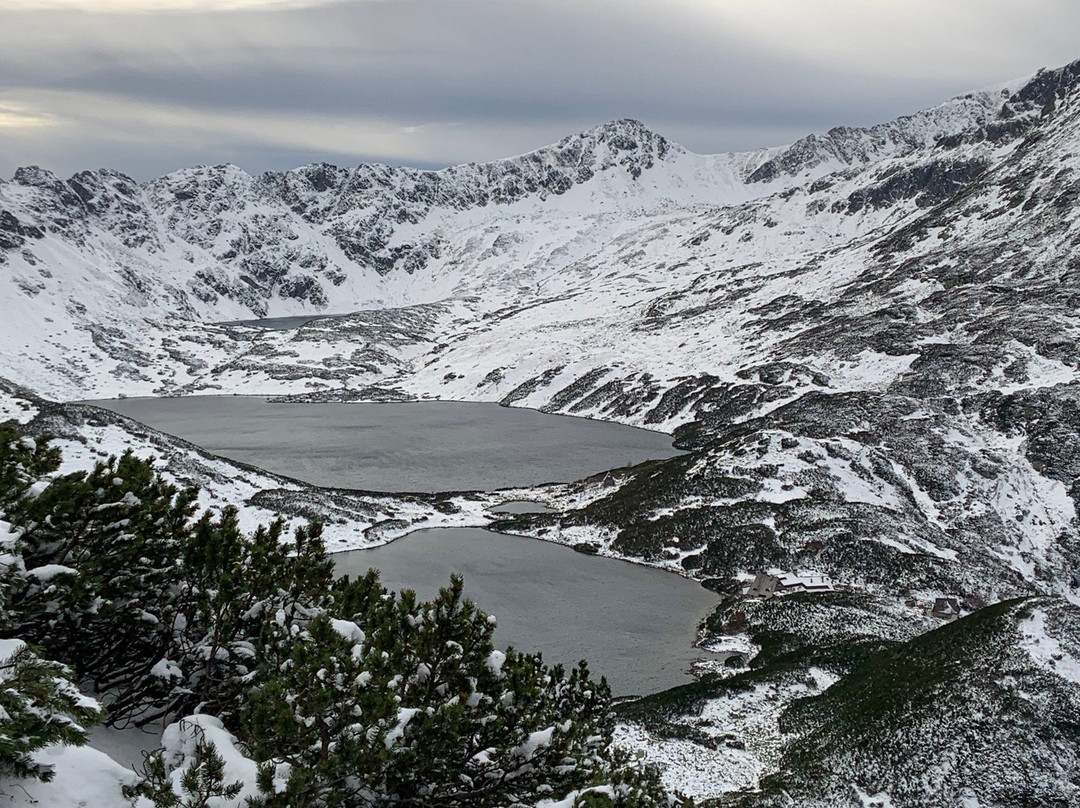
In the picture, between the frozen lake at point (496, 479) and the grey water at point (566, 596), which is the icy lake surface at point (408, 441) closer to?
the frozen lake at point (496, 479)

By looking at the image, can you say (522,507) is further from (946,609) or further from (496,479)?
(946,609)

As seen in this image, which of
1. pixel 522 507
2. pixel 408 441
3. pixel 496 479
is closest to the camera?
pixel 522 507

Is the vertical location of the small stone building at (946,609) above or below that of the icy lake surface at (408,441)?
above

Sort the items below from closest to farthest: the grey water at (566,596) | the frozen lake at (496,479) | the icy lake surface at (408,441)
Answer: the grey water at (566,596), the frozen lake at (496,479), the icy lake surface at (408,441)

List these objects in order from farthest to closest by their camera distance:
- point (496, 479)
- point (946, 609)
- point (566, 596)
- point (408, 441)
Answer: point (408, 441)
point (496, 479)
point (566, 596)
point (946, 609)

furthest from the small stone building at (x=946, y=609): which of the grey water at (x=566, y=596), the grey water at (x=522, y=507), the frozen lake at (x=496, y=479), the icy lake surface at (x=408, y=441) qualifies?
the icy lake surface at (x=408, y=441)

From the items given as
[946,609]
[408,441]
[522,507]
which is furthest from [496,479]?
[946,609]

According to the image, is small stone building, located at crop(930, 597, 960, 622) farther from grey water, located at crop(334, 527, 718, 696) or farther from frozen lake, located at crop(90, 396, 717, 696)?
frozen lake, located at crop(90, 396, 717, 696)
